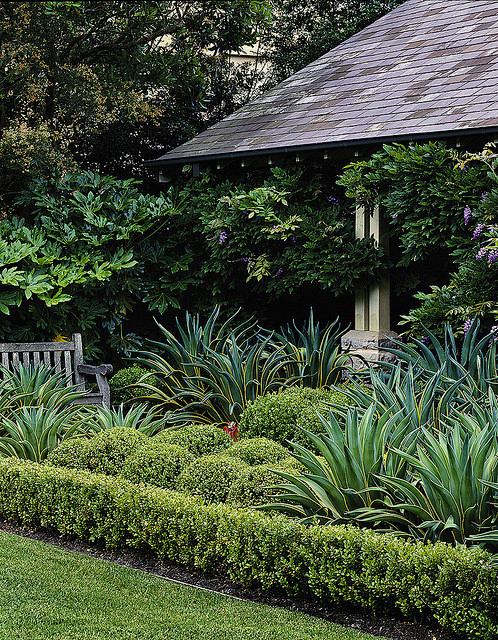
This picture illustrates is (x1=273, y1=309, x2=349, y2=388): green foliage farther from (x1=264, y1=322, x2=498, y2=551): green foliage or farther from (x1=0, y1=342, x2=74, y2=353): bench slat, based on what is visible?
(x1=0, y1=342, x2=74, y2=353): bench slat

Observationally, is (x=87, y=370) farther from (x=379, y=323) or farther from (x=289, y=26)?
(x=289, y=26)

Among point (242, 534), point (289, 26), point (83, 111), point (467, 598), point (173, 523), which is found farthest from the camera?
point (289, 26)

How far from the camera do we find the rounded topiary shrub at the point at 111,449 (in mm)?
4586

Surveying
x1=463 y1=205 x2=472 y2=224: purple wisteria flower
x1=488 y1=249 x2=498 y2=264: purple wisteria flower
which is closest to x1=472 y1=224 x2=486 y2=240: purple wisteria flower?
x1=463 y1=205 x2=472 y2=224: purple wisteria flower

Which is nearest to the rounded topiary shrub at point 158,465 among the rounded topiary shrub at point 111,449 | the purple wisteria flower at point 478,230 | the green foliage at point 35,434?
the rounded topiary shrub at point 111,449

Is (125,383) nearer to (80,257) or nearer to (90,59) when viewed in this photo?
(80,257)

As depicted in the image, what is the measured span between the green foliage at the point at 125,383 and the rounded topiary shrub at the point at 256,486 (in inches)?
145

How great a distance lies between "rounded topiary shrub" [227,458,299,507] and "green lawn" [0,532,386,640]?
0.61 metres

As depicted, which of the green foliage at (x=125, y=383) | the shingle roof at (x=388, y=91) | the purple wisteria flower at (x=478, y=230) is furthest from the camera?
→ the green foliage at (x=125, y=383)

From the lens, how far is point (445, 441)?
371 cm

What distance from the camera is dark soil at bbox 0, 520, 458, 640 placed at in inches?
123

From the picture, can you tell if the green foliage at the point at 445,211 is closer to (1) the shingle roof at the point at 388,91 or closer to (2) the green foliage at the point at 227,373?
(1) the shingle roof at the point at 388,91

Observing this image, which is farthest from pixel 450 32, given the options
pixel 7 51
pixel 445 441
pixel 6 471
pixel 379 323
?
pixel 6 471

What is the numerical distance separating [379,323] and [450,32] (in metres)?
4.42
